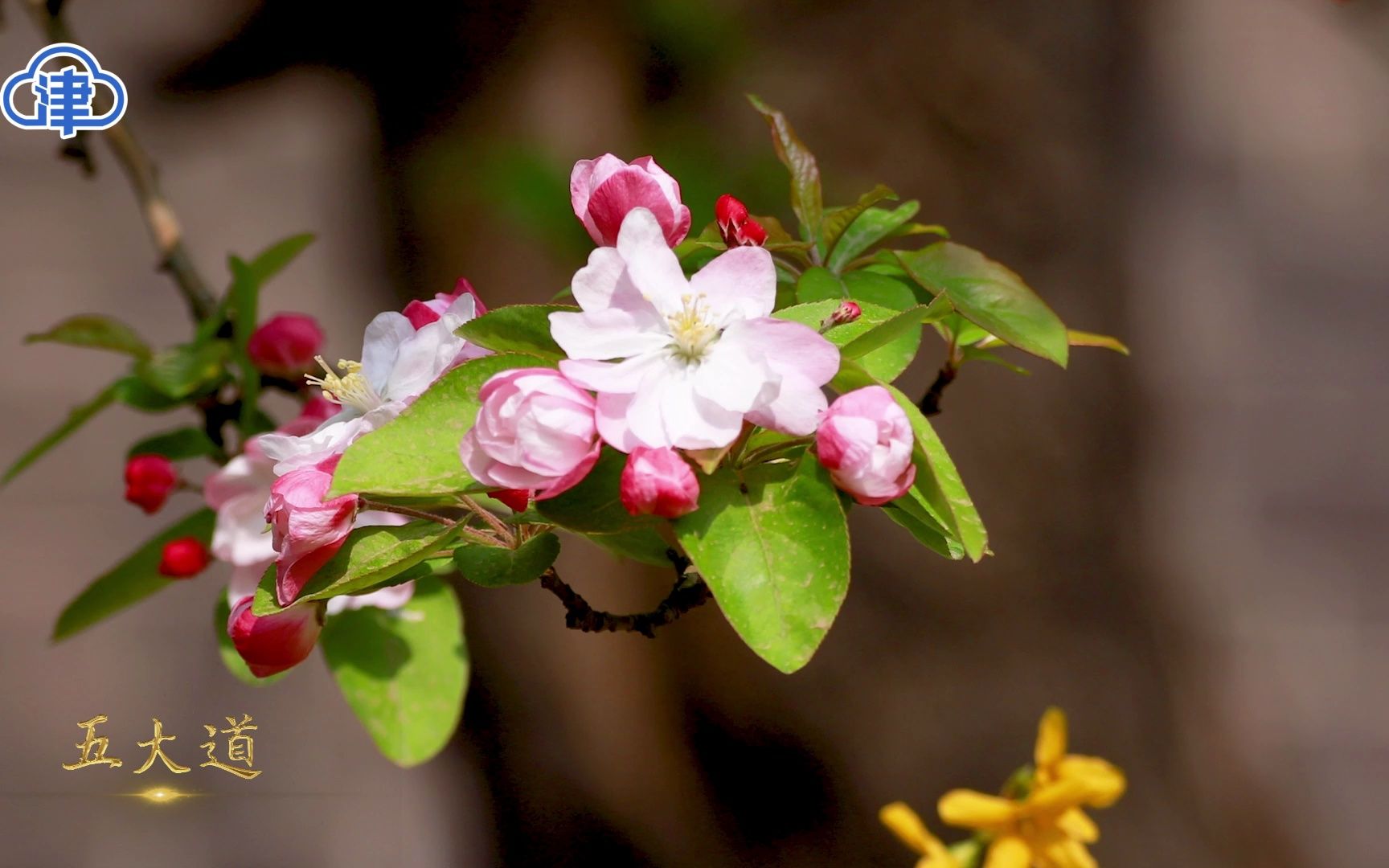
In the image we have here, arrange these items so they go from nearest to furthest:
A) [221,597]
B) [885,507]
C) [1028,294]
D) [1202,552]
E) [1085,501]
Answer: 1. [885,507]
2. [1028,294]
3. [221,597]
4. [1085,501]
5. [1202,552]

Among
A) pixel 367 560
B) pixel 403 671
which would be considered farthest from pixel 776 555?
pixel 403 671

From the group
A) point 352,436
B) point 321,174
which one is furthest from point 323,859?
point 352,436

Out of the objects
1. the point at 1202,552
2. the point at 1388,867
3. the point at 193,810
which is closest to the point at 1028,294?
the point at 1202,552

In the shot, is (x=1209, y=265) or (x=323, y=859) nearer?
(x=323, y=859)

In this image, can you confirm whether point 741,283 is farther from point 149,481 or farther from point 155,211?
point 155,211

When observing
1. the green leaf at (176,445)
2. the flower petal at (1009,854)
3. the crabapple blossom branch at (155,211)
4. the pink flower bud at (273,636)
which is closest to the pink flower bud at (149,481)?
the green leaf at (176,445)

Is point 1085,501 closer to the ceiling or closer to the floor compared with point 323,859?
closer to the ceiling

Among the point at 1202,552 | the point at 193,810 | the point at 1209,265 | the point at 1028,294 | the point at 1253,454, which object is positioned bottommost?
the point at 193,810

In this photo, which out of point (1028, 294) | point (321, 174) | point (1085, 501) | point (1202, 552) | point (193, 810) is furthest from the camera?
point (321, 174)

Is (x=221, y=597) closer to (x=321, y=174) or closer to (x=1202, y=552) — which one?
(x=321, y=174)
